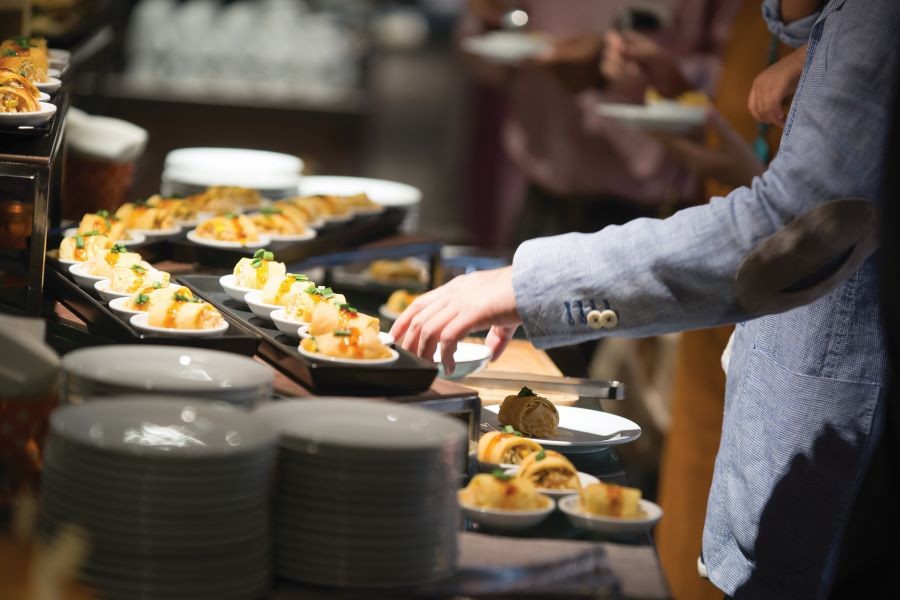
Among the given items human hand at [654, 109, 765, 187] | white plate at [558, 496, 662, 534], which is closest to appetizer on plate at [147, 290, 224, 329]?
white plate at [558, 496, 662, 534]

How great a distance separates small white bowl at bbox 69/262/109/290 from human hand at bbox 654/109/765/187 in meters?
1.83

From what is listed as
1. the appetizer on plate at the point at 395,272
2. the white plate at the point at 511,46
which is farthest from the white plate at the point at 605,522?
the white plate at the point at 511,46

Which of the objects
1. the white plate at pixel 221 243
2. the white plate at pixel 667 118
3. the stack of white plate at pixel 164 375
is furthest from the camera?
the white plate at pixel 667 118

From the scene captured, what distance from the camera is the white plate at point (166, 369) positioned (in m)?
1.44

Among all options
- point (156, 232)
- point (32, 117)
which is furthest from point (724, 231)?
point (156, 232)

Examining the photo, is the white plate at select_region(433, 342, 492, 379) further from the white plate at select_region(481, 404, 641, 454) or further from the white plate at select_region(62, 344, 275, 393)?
the white plate at select_region(62, 344, 275, 393)

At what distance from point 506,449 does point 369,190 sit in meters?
1.83

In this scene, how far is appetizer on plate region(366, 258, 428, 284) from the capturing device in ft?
11.0

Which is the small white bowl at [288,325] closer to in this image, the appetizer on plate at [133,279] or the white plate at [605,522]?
the appetizer on plate at [133,279]

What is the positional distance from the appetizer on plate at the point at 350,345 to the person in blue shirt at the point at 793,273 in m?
0.07

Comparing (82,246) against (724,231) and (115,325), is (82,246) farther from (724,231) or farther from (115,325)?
(724,231)

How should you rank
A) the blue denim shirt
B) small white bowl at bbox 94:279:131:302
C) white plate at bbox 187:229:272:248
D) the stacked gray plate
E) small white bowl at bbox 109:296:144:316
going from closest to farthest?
the stacked gray plate, the blue denim shirt, small white bowl at bbox 109:296:144:316, small white bowl at bbox 94:279:131:302, white plate at bbox 187:229:272:248

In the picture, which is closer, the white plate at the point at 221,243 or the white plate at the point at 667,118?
the white plate at the point at 221,243

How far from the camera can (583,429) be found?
2.02 meters
